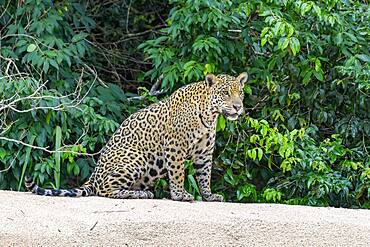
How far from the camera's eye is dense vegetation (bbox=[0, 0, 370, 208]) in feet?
28.9

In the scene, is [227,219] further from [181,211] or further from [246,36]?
[246,36]

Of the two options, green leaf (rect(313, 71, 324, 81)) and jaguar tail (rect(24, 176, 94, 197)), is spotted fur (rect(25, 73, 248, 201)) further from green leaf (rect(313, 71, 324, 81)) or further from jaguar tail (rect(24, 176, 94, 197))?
green leaf (rect(313, 71, 324, 81))

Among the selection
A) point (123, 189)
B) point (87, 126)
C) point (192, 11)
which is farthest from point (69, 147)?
point (192, 11)

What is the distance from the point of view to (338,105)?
9.71m

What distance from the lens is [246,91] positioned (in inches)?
370

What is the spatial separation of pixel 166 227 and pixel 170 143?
2.11 meters

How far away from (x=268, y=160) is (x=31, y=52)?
9.07 ft

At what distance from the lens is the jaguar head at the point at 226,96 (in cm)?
781

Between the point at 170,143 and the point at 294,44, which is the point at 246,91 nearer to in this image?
the point at 294,44

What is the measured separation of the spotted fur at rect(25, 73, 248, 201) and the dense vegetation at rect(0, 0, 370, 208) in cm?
59

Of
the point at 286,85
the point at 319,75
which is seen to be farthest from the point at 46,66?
the point at 319,75

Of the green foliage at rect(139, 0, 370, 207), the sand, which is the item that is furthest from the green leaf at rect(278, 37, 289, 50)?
the sand

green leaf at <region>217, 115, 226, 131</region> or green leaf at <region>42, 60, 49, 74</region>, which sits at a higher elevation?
green leaf at <region>42, 60, 49, 74</region>

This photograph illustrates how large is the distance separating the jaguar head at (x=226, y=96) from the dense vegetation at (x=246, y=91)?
89cm
